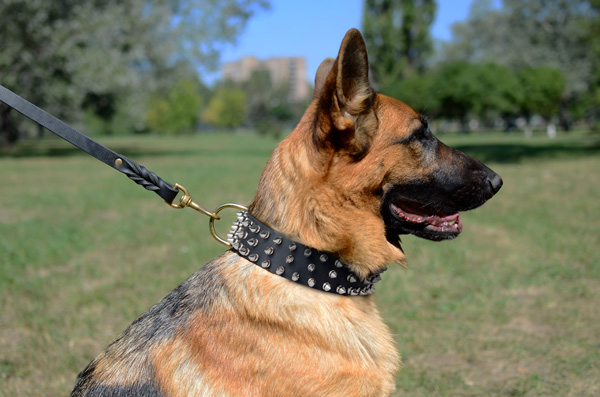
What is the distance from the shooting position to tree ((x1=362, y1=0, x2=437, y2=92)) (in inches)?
1828

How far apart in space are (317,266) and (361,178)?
1.69 feet

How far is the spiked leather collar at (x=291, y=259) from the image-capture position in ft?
7.86

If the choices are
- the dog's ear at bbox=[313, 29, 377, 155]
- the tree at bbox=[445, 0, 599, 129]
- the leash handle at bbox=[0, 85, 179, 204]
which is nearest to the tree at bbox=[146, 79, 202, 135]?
→ the tree at bbox=[445, 0, 599, 129]

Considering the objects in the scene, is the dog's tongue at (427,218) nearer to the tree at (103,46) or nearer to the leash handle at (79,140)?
the leash handle at (79,140)

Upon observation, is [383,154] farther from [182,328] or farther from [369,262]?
[182,328]

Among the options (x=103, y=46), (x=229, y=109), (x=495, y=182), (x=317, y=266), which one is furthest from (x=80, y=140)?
(x=229, y=109)

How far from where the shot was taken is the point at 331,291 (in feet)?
8.04

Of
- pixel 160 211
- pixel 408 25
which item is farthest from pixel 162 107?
pixel 160 211

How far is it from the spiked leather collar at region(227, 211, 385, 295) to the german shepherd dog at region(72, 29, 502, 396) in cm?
3

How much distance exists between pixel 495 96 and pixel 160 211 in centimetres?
3350

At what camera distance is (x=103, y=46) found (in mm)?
26219

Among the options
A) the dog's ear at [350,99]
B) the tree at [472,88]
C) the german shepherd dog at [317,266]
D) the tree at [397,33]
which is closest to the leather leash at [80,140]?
the german shepherd dog at [317,266]

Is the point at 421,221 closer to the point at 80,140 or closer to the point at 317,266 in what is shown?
the point at 317,266

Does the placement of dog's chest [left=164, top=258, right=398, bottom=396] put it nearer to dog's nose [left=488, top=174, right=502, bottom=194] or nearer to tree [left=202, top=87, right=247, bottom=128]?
dog's nose [left=488, top=174, right=502, bottom=194]
